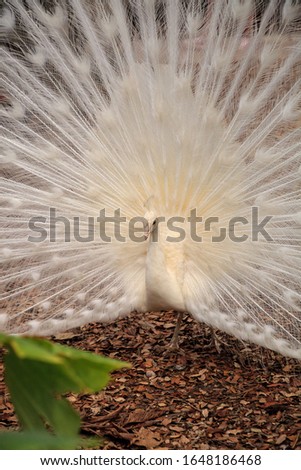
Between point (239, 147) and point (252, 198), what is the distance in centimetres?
25

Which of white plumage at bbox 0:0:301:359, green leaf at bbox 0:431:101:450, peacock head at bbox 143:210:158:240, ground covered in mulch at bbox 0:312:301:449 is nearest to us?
green leaf at bbox 0:431:101:450

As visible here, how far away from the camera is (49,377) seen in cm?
72

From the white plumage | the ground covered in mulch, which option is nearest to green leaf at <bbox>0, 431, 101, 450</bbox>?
the ground covered in mulch

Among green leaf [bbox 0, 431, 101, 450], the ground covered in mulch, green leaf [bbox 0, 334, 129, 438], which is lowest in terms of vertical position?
the ground covered in mulch

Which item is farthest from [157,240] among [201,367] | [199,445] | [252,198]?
[199,445]

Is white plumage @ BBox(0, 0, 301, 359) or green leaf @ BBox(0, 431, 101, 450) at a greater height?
→ white plumage @ BBox(0, 0, 301, 359)

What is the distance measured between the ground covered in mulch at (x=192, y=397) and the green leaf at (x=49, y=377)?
1.92 metres

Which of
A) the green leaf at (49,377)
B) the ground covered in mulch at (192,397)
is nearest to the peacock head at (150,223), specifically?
the ground covered in mulch at (192,397)

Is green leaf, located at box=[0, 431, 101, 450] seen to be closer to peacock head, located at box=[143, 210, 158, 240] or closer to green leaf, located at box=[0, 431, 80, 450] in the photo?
green leaf, located at box=[0, 431, 80, 450]

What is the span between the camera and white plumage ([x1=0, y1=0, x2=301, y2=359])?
2938 millimetres

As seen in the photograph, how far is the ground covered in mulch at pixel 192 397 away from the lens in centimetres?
264

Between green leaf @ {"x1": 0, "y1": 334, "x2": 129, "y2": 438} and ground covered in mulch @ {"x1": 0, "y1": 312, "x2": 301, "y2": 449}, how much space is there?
6.31 ft

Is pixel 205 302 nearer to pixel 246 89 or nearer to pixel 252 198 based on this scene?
pixel 252 198

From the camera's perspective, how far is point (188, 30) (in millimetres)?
2955
